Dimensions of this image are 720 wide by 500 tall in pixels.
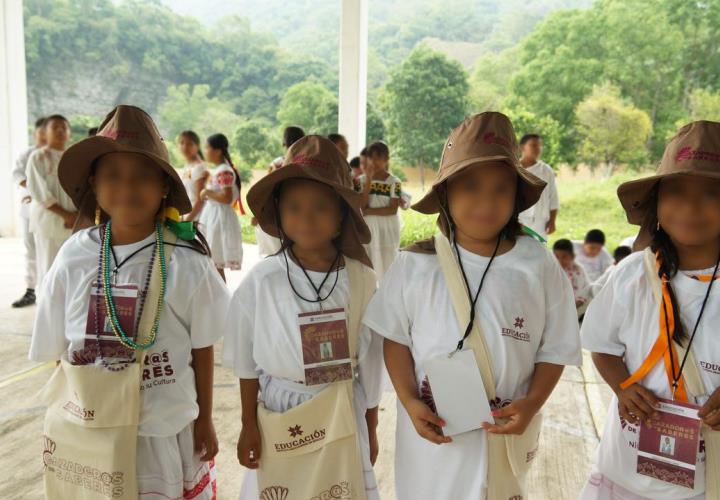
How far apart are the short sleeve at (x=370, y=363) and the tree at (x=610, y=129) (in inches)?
364

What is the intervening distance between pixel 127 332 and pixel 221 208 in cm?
358

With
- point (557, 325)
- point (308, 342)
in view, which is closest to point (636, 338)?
point (557, 325)

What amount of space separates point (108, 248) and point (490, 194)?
101 centimetres

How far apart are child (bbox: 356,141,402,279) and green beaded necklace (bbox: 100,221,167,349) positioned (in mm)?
3773

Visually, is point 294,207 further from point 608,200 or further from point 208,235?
point 608,200

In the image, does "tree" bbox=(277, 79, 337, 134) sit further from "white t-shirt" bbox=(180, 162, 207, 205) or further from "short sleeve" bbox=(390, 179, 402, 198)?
"white t-shirt" bbox=(180, 162, 207, 205)

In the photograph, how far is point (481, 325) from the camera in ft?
4.45

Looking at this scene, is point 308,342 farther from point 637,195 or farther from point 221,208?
point 221,208

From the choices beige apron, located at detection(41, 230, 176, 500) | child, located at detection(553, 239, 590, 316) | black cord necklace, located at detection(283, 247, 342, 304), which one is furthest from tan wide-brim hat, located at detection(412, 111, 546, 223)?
child, located at detection(553, 239, 590, 316)

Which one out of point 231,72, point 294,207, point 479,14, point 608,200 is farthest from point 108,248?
point 231,72

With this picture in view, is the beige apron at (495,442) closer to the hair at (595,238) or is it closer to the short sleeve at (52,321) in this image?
the short sleeve at (52,321)

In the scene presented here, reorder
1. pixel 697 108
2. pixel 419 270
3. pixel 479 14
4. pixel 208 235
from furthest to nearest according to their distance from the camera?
pixel 479 14, pixel 697 108, pixel 208 235, pixel 419 270

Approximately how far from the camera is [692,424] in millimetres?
1290

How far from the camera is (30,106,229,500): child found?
1.39m
